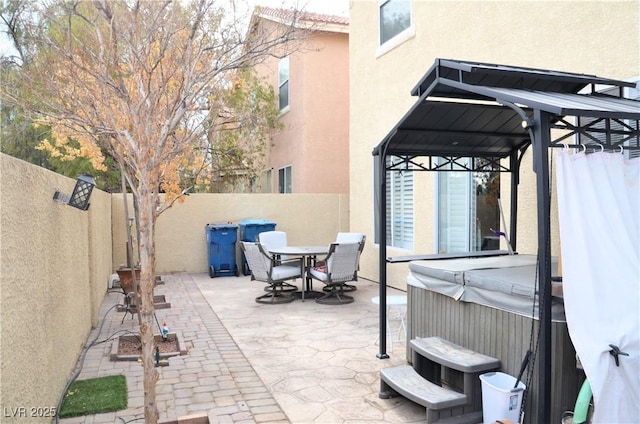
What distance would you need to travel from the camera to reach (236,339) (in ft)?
20.0

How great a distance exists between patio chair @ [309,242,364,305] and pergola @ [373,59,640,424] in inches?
110

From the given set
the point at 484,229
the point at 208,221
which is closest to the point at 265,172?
the point at 208,221

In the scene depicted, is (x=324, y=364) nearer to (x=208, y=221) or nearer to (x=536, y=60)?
(x=536, y=60)

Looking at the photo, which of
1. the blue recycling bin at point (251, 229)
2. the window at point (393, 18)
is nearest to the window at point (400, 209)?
the window at point (393, 18)

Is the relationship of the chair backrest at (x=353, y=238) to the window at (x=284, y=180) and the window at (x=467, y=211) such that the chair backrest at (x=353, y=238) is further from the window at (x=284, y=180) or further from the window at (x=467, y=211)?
the window at (x=284, y=180)

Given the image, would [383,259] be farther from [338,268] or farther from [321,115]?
[321,115]

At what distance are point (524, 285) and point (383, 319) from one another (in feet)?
6.05

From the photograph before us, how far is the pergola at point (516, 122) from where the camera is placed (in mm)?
2975

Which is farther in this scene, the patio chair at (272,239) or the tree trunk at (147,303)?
the patio chair at (272,239)

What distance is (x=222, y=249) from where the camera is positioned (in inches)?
447

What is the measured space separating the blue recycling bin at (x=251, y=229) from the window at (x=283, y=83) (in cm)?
443

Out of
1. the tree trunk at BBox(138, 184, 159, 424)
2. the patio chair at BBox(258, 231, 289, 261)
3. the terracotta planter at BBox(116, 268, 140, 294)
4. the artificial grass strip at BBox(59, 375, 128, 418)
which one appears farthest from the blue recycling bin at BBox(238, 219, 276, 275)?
the tree trunk at BBox(138, 184, 159, 424)

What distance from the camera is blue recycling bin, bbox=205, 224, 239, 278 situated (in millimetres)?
11312

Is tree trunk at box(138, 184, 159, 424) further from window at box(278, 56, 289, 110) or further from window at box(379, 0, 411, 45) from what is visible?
window at box(278, 56, 289, 110)
